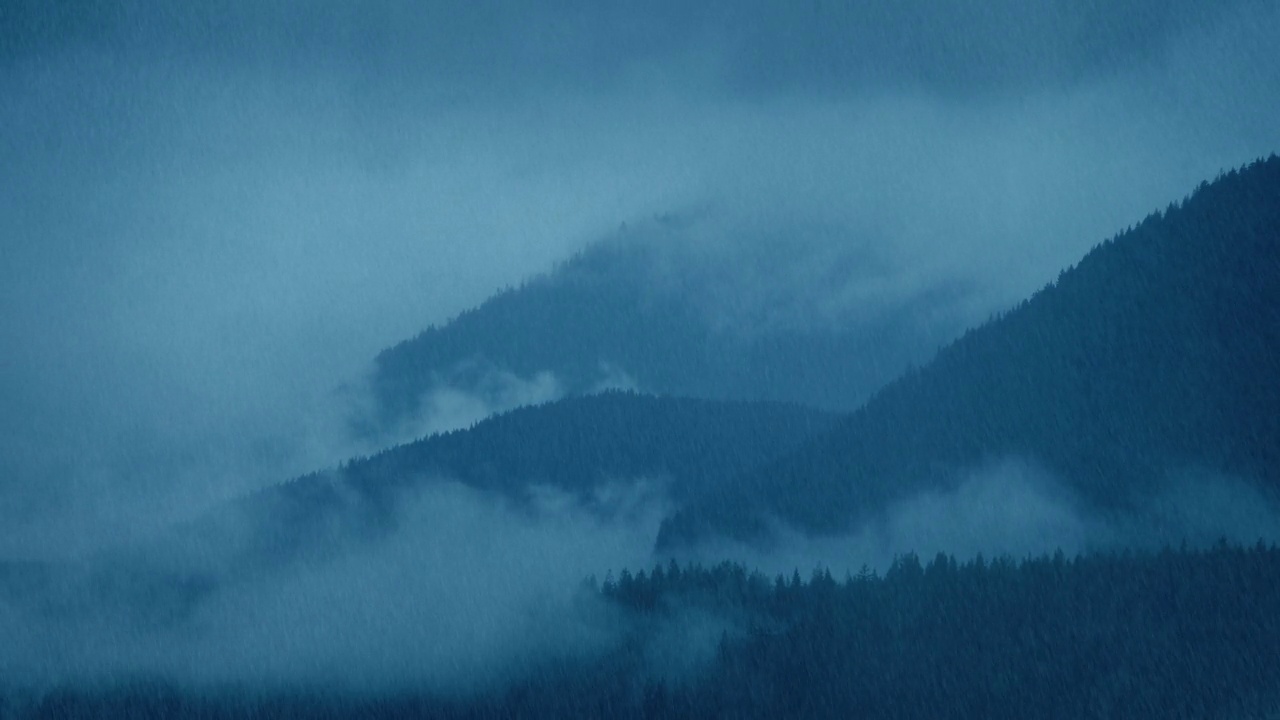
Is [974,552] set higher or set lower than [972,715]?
higher

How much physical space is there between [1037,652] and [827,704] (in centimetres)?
2575

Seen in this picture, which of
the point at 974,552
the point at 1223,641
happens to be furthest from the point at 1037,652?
the point at 974,552

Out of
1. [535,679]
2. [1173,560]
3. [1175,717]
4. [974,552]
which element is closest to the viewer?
[1175,717]

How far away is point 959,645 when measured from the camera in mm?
129125

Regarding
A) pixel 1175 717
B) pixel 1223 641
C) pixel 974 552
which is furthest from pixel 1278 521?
pixel 1175 717

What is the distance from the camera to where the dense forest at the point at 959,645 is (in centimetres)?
11925

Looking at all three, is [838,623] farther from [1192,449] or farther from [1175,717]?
[1192,449]

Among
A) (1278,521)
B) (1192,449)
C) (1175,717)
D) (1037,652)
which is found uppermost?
(1192,449)

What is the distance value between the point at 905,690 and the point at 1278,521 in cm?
8315

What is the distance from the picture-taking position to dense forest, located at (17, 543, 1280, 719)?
4695 inches

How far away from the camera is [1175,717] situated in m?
113

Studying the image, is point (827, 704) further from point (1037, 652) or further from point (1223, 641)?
point (1223, 641)

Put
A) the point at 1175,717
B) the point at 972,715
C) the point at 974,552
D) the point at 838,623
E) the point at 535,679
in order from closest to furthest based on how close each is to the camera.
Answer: the point at 1175,717 → the point at 972,715 → the point at 838,623 → the point at 535,679 → the point at 974,552

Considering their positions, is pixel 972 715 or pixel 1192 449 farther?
pixel 1192 449
